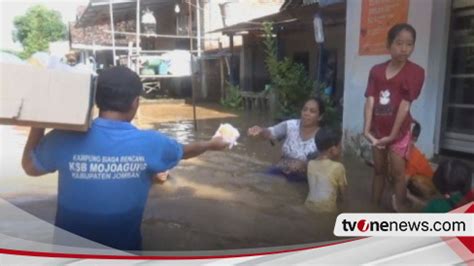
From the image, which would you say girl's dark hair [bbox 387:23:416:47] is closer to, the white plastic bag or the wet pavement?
the wet pavement

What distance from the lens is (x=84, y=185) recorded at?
119cm

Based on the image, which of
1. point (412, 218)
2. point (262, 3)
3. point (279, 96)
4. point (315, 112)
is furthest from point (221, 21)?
point (412, 218)

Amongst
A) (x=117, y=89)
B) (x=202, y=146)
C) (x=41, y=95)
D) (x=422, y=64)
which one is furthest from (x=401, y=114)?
(x=41, y=95)

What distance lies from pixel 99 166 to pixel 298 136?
58cm

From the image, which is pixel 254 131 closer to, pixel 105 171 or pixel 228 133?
pixel 228 133

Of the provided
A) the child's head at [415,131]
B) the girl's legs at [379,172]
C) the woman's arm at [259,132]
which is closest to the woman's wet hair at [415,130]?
the child's head at [415,131]

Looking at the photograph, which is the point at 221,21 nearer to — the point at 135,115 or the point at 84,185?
the point at 135,115

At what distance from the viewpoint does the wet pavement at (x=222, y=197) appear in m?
1.26

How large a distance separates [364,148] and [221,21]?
60 centimetres

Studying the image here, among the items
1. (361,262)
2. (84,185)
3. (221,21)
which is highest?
(221,21)

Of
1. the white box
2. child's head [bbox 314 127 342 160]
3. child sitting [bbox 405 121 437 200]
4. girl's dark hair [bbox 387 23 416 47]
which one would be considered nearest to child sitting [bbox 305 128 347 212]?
child's head [bbox 314 127 342 160]

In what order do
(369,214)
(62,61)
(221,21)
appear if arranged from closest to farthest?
(62,61) → (221,21) → (369,214)

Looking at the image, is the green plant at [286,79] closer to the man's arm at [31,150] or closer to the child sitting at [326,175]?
the child sitting at [326,175]

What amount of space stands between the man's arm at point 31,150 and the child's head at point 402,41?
3.33 feet
